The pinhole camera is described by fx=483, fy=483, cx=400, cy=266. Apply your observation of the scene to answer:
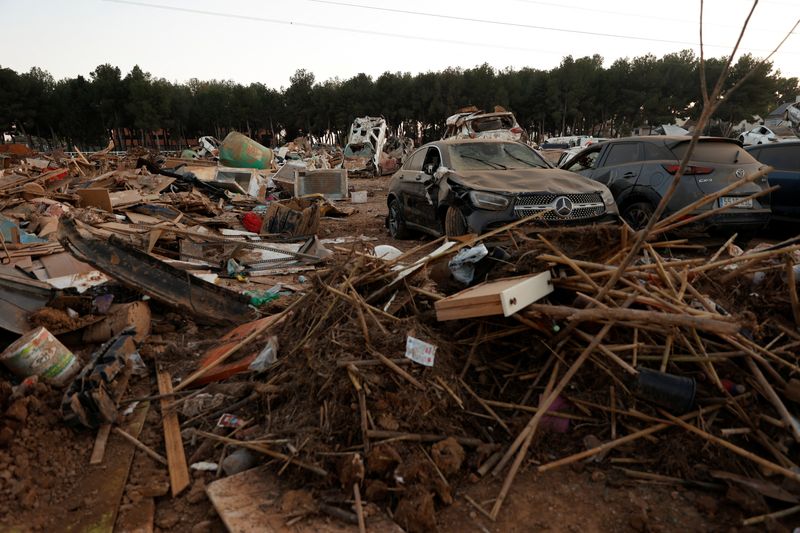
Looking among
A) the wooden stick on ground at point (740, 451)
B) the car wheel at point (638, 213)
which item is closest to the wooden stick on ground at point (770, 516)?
the wooden stick on ground at point (740, 451)

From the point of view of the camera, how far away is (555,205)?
5.84 metres

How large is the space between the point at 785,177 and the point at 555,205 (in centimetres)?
428

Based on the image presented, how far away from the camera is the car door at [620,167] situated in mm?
7133

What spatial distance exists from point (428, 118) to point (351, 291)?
5585 centimetres

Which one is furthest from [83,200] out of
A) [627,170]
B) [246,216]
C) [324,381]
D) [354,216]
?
[627,170]

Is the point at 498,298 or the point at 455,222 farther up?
the point at 498,298

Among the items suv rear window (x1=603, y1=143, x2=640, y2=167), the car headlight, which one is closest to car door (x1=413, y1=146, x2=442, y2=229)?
the car headlight

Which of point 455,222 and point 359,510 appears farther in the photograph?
point 455,222

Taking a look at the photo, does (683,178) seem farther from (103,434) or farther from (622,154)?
(103,434)

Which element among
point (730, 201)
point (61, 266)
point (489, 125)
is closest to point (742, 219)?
point (730, 201)

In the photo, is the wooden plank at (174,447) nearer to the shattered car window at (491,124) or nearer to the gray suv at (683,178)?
the gray suv at (683,178)

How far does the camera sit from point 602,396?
114 inches

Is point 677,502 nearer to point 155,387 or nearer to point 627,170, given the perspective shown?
point 155,387

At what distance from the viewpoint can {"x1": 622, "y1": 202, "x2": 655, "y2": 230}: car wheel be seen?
6.86 m
